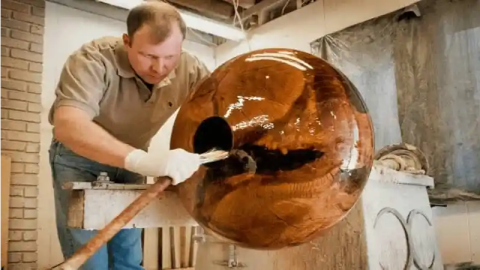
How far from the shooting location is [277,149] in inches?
44.8

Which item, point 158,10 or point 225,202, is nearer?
point 225,202

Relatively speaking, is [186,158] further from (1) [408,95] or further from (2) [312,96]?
(1) [408,95]

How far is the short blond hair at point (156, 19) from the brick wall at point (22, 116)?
2975 millimetres

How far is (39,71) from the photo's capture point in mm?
4375

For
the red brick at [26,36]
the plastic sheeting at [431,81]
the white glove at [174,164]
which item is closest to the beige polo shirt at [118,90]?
the white glove at [174,164]

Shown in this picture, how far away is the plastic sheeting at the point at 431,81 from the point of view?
3.30 m

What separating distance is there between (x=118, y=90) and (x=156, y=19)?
0.29m

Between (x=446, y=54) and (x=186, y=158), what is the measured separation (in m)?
2.82

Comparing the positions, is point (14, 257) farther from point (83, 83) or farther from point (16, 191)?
point (83, 83)

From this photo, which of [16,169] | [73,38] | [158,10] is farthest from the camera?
[73,38]

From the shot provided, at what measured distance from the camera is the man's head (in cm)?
152

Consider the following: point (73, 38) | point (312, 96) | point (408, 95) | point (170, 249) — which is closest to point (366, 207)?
point (312, 96)

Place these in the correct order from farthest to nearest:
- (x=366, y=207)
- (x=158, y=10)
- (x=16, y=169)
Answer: (x=16, y=169)
(x=366, y=207)
(x=158, y=10)

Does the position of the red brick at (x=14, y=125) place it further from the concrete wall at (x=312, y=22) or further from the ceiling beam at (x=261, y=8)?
the ceiling beam at (x=261, y=8)
